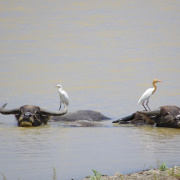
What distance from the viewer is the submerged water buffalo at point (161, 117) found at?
40.4 feet

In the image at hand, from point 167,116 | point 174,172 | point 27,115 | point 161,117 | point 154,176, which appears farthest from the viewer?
point 161,117

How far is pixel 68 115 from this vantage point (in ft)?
47.6

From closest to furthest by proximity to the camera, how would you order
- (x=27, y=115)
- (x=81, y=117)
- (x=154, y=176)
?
(x=154, y=176), (x=27, y=115), (x=81, y=117)

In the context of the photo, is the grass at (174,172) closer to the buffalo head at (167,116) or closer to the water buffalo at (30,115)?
the buffalo head at (167,116)

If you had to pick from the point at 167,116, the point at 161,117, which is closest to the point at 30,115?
the point at 161,117

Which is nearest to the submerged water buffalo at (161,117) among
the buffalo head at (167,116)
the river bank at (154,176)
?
the buffalo head at (167,116)

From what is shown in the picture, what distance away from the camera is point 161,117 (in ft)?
41.3

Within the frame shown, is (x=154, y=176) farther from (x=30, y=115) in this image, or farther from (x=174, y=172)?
(x=30, y=115)

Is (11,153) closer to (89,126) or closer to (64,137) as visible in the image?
(64,137)

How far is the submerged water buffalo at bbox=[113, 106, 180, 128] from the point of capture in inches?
485

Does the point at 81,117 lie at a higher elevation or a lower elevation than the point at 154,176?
higher

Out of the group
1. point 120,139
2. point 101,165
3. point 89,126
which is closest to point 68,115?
point 89,126

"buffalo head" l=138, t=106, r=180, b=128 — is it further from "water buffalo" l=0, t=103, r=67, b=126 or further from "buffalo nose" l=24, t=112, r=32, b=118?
"buffalo nose" l=24, t=112, r=32, b=118

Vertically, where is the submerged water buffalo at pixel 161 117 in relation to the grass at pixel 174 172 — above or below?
above
